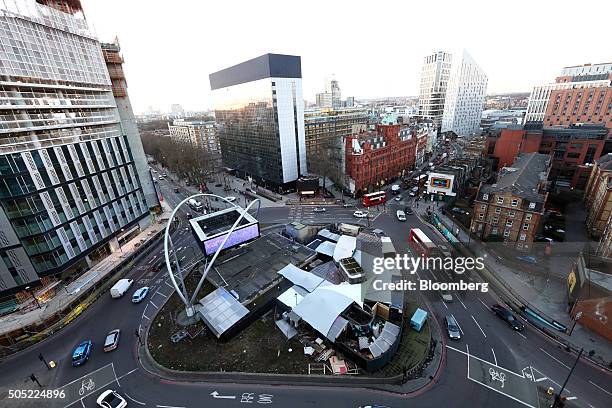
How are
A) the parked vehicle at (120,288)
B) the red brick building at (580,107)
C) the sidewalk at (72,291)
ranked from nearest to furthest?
the sidewalk at (72,291)
the parked vehicle at (120,288)
the red brick building at (580,107)

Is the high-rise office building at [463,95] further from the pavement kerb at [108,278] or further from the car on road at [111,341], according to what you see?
the car on road at [111,341]

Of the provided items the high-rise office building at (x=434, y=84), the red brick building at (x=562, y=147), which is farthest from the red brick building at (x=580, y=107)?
the high-rise office building at (x=434, y=84)

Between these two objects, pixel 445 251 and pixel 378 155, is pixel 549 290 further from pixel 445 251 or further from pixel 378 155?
pixel 378 155


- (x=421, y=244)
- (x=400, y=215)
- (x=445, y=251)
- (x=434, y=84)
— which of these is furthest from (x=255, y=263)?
(x=434, y=84)

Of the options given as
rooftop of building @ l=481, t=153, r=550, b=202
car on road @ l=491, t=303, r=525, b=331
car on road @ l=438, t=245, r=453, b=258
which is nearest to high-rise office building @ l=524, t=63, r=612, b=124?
rooftop of building @ l=481, t=153, r=550, b=202

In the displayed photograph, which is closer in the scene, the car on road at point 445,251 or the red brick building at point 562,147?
the car on road at point 445,251

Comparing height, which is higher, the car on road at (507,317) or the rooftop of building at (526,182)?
the rooftop of building at (526,182)
